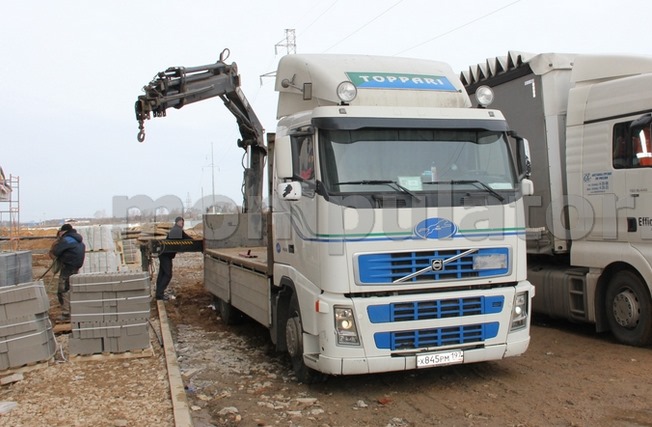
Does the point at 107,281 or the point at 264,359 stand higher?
the point at 107,281

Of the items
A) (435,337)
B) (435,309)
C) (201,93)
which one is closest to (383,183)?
(435,309)

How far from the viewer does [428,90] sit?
6723mm

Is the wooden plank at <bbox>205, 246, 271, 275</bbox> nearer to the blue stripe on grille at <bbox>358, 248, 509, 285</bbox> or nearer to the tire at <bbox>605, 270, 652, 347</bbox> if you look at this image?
the blue stripe on grille at <bbox>358, 248, 509, 285</bbox>

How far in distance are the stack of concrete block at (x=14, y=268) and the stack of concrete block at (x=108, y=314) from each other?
11.2 ft

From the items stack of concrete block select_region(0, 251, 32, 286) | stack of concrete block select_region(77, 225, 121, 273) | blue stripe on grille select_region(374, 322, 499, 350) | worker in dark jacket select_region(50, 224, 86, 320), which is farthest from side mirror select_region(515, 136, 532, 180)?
stack of concrete block select_region(77, 225, 121, 273)

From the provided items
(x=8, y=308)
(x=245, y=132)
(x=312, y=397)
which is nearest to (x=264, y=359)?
(x=312, y=397)

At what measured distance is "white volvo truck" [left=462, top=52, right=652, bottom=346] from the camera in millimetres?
7480

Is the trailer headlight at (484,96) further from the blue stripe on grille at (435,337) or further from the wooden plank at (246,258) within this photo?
the wooden plank at (246,258)

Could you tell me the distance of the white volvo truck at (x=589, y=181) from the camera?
7480 millimetres

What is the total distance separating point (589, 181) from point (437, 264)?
3.45 metres

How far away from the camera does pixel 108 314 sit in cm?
787

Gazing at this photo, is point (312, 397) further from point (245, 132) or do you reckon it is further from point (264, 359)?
point (245, 132)

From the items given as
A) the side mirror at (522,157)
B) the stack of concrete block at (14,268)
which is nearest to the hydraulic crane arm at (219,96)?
the stack of concrete block at (14,268)

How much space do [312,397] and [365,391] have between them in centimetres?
57
